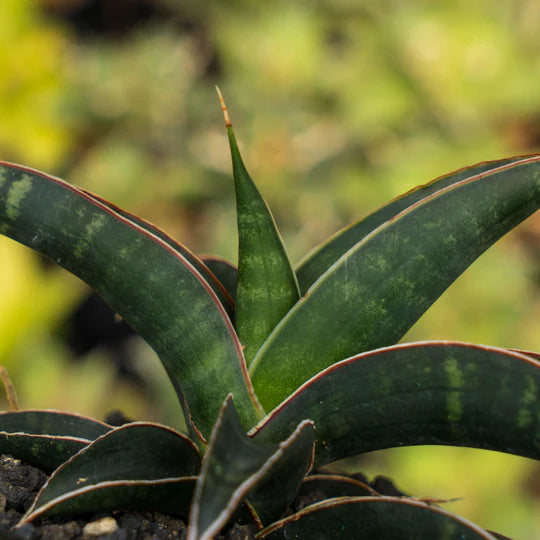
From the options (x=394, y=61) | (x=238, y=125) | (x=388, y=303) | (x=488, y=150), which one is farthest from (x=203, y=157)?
(x=388, y=303)

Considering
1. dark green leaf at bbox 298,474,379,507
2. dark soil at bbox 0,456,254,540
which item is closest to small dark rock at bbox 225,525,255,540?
dark soil at bbox 0,456,254,540

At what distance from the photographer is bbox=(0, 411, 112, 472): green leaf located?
557 millimetres

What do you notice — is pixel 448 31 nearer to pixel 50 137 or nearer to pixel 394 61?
pixel 394 61

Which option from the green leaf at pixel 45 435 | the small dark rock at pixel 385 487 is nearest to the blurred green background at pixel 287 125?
the small dark rock at pixel 385 487

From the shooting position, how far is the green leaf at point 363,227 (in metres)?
0.55

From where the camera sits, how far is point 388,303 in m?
0.53

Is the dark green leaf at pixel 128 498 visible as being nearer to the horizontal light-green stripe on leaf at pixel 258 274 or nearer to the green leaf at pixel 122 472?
the green leaf at pixel 122 472

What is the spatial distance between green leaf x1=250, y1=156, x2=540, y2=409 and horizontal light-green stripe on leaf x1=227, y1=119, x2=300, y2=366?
24mm

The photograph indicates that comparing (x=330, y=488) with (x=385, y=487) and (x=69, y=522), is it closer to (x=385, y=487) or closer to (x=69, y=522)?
(x=385, y=487)

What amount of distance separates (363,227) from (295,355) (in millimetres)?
128

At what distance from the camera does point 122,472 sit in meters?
0.52

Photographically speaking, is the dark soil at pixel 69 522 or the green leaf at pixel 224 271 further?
the green leaf at pixel 224 271

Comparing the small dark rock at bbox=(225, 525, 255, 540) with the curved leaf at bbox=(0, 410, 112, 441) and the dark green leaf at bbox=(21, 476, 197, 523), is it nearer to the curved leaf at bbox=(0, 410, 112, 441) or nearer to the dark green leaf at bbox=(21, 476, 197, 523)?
the dark green leaf at bbox=(21, 476, 197, 523)

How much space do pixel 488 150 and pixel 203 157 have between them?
96 cm
